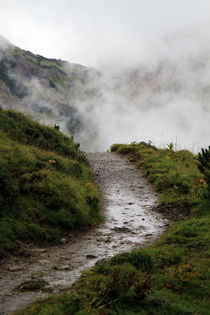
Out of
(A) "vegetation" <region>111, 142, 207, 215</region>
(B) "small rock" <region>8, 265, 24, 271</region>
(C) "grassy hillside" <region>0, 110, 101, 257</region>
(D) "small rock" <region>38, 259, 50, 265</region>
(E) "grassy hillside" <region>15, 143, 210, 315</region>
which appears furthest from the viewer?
(A) "vegetation" <region>111, 142, 207, 215</region>

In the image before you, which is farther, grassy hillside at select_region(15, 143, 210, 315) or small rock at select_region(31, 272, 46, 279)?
small rock at select_region(31, 272, 46, 279)

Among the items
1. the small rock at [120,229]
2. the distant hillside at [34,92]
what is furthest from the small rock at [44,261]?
the distant hillside at [34,92]

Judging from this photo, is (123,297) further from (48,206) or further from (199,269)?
(48,206)

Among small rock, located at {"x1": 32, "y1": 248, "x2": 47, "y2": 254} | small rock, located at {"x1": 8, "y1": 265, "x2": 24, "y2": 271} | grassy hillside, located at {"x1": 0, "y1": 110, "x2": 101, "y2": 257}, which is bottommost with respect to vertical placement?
small rock, located at {"x1": 8, "y1": 265, "x2": 24, "y2": 271}

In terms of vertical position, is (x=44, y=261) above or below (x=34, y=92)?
below

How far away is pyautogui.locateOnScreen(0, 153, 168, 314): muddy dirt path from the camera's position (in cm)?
582

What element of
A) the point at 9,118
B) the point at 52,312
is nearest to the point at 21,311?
the point at 52,312

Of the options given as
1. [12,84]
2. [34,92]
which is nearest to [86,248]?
[12,84]

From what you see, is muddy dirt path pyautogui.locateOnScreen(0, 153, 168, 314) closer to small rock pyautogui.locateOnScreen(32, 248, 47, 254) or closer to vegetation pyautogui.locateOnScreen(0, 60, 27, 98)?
small rock pyautogui.locateOnScreen(32, 248, 47, 254)

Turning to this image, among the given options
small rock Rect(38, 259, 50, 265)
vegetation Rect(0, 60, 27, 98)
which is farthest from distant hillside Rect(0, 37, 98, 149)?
small rock Rect(38, 259, 50, 265)

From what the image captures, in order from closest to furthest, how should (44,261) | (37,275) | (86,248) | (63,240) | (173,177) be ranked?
(37,275) < (44,261) < (86,248) < (63,240) < (173,177)

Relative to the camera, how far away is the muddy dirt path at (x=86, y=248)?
5816 mm

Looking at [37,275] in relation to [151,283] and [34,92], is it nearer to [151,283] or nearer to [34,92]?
[151,283]

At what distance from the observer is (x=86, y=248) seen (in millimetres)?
8727
